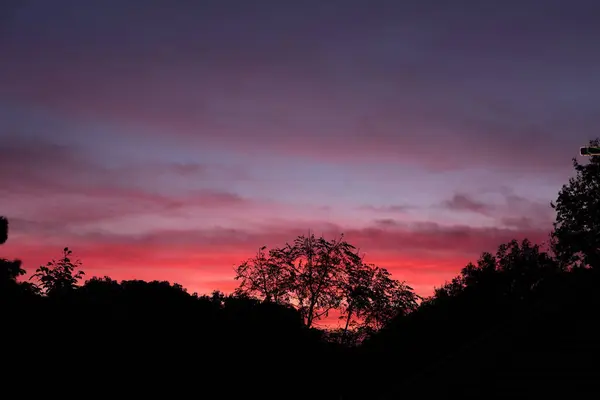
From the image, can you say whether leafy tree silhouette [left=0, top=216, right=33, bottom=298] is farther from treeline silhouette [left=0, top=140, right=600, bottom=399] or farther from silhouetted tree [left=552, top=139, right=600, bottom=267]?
silhouetted tree [left=552, top=139, right=600, bottom=267]

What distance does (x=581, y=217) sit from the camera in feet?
161

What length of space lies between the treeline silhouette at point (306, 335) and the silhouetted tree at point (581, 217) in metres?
0.10

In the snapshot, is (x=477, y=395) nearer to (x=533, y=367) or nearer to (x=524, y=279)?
(x=533, y=367)

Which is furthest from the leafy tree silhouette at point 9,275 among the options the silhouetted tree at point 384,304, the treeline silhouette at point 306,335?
the silhouetted tree at point 384,304

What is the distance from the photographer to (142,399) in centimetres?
2419

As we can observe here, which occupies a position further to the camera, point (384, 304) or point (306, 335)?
point (384, 304)

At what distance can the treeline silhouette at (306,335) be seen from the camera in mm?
8336

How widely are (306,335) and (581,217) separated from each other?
2818 centimetres

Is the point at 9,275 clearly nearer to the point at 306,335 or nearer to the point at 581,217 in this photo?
the point at 306,335

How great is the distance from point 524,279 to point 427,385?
71.2 m

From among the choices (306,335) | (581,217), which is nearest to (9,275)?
(306,335)

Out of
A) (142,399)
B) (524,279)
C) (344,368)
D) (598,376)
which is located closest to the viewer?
(598,376)

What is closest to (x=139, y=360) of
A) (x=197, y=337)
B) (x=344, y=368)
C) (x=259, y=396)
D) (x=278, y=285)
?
(x=197, y=337)

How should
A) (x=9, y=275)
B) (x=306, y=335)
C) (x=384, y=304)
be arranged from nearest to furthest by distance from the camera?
(x=9, y=275), (x=306, y=335), (x=384, y=304)
